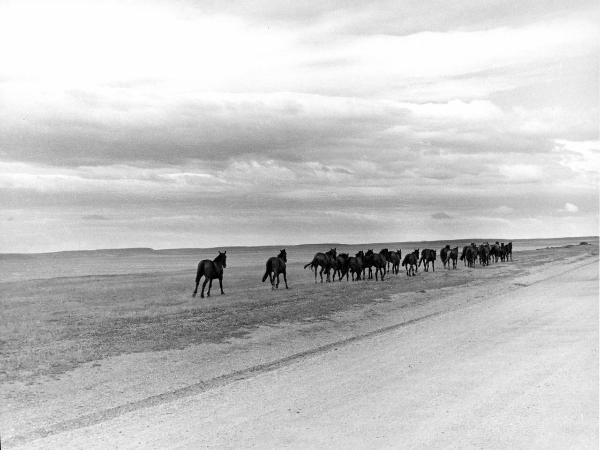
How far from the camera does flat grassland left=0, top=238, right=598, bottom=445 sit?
30.9 ft

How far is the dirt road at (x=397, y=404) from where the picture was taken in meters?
6.96

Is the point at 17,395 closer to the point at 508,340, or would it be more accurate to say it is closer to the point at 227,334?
the point at 227,334

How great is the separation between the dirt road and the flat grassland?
→ 783 millimetres

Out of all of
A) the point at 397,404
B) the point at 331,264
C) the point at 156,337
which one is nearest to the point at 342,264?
the point at 331,264

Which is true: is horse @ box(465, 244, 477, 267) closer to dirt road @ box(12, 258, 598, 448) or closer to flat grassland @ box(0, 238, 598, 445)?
flat grassland @ box(0, 238, 598, 445)

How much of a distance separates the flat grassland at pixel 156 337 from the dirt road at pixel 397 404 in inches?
30.8

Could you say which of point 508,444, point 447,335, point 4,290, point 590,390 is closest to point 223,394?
point 508,444

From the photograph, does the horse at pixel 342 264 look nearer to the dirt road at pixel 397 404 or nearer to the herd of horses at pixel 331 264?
the herd of horses at pixel 331 264

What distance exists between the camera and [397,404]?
8.28 metres

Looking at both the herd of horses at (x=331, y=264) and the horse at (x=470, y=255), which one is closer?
the herd of horses at (x=331, y=264)

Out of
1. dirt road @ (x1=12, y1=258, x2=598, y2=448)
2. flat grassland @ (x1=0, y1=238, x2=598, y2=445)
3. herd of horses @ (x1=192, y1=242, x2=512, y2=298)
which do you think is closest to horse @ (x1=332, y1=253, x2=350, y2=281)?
herd of horses @ (x1=192, y1=242, x2=512, y2=298)

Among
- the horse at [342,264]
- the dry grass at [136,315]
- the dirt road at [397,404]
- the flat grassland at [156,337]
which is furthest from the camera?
the horse at [342,264]

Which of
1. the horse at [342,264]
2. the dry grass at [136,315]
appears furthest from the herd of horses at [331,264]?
the dry grass at [136,315]

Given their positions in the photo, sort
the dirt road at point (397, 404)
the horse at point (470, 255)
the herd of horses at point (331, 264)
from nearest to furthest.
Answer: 1. the dirt road at point (397, 404)
2. the herd of horses at point (331, 264)
3. the horse at point (470, 255)
